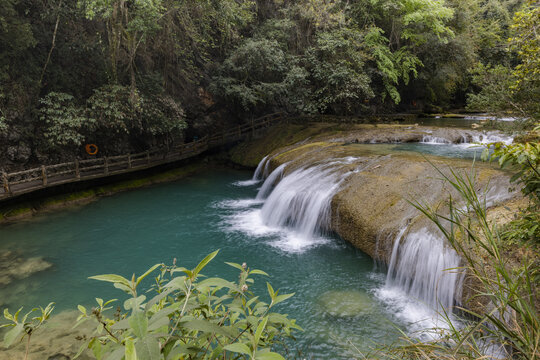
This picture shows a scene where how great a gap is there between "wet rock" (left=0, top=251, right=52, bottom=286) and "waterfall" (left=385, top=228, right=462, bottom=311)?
27.5 feet

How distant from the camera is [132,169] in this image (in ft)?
48.2

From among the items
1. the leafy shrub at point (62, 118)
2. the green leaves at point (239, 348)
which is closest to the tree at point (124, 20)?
the leafy shrub at point (62, 118)

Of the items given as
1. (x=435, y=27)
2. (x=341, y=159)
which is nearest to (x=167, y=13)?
(x=341, y=159)

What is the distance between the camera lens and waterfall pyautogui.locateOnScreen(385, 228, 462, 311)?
18.1ft

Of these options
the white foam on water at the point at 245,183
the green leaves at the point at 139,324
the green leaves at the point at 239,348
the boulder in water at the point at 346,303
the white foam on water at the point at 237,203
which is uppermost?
the green leaves at the point at 139,324

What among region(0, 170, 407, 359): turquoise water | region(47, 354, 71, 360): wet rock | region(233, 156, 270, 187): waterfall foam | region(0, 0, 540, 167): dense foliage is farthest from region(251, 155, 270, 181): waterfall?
region(47, 354, 71, 360): wet rock

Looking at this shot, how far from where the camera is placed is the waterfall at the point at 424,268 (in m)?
5.53

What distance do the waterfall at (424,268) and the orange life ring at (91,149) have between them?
1446 cm

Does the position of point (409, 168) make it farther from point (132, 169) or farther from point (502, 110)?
point (132, 169)

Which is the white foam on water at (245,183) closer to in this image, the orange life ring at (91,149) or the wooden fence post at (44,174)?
the orange life ring at (91,149)

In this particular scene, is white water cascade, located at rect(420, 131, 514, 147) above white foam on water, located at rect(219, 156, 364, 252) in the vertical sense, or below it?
above

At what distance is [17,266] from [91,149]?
8.52 m

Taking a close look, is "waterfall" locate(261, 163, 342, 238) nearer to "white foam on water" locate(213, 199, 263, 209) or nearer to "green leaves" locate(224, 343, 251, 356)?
"white foam on water" locate(213, 199, 263, 209)

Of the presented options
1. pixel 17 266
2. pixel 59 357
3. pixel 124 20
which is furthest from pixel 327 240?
pixel 124 20
